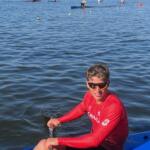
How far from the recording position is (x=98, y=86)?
559 cm

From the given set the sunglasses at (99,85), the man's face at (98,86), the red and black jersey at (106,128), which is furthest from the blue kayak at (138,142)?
the sunglasses at (99,85)

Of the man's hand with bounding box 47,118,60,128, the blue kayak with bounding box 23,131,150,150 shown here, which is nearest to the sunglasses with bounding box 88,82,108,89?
the man's hand with bounding box 47,118,60,128

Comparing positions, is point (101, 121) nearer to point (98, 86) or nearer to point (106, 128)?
point (106, 128)

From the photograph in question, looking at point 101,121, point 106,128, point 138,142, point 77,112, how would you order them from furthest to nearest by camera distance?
point 138,142, point 77,112, point 101,121, point 106,128

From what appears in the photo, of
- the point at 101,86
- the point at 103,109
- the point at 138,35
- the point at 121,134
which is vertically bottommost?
the point at 138,35

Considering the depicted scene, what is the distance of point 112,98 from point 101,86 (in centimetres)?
29

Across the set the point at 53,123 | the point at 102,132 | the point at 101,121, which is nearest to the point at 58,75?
the point at 53,123

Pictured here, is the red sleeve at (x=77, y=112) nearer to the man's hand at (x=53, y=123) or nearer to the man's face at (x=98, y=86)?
the man's hand at (x=53, y=123)

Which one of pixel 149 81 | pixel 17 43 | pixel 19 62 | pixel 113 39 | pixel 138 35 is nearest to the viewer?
pixel 149 81

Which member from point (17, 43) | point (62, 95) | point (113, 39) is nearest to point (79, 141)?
point (62, 95)

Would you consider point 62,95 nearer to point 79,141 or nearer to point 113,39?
point 79,141

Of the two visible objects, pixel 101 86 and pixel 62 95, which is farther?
pixel 62 95

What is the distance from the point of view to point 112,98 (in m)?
5.77

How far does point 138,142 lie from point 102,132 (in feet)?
5.41
